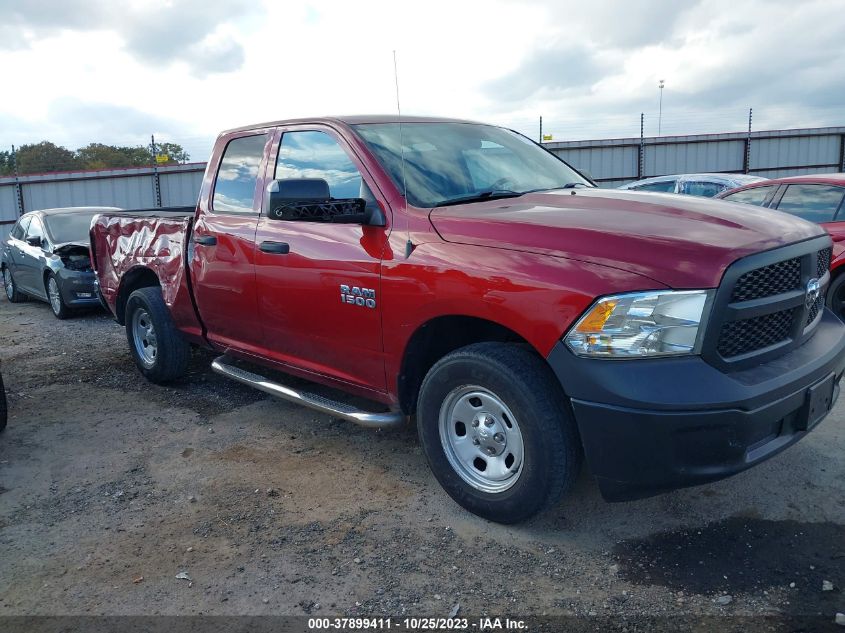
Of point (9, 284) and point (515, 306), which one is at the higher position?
point (515, 306)

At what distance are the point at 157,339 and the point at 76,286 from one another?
432 centimetres

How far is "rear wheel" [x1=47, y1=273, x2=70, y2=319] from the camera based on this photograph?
940 centimetres

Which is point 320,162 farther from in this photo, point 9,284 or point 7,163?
point 7,163

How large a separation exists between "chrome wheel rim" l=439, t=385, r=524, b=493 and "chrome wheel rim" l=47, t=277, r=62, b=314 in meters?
7.57

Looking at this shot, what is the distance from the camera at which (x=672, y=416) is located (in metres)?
2.73

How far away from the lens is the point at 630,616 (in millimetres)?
2742

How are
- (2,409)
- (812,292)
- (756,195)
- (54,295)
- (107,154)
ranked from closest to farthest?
(812,292) < (2,409) < (756,195) < (54,295) < (107,154)

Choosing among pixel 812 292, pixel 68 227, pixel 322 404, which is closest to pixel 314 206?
pixel 322 404

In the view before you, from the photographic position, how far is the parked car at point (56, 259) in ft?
30.5

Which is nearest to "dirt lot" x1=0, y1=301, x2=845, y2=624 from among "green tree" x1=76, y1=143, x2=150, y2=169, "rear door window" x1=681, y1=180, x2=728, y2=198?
"rear door window" x1=681, y1=180, x2=728, y2=198

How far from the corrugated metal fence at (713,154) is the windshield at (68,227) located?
46.5ft

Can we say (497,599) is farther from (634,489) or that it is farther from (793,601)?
(793,601)

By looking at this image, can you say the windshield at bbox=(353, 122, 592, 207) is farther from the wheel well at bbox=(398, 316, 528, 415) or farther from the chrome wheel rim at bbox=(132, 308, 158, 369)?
the chrome wheel rim at bbox=(132, 308, 158, 369)

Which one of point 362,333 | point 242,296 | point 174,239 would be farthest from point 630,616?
point 174,239
